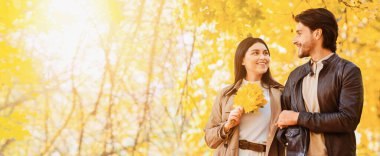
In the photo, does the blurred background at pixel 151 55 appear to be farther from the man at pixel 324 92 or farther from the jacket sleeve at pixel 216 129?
the man at pixel 324 92

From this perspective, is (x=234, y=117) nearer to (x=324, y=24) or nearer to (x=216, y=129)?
(x=216, y=129)

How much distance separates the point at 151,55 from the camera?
5062mm

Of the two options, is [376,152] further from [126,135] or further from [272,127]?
[272,127]

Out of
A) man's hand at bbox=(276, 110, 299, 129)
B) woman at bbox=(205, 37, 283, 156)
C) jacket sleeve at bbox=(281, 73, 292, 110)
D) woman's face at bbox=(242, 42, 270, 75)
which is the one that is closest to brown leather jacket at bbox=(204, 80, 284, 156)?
woman at bbox=(205, 37, 283, 156)

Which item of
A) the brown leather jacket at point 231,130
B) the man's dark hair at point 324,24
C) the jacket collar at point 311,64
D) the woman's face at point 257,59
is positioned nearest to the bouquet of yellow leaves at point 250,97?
the brown leather jacket at point 231,130

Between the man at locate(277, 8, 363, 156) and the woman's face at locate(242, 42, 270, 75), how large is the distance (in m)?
0.67

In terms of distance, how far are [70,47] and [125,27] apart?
97 cm

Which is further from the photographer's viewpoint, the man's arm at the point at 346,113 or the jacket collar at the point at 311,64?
the jacket collar at the point at 311,64

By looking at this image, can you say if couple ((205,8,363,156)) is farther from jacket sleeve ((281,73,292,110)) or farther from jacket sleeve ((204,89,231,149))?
jacket sleeve ((204,89,231,149))

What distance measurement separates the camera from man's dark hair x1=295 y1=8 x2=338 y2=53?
2.46m

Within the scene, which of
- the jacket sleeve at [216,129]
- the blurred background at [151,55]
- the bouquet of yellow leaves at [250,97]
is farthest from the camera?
the blurred background at [151,55]

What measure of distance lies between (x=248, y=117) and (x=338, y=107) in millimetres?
908

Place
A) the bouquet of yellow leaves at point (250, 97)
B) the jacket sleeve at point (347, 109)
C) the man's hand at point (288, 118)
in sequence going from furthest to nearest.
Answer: the bouquet of yellow leaves at point (250, 97)
the man's hand at point (288, 118)
the jacket sleeve at point (347, 109)

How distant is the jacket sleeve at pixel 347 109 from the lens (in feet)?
7.45
